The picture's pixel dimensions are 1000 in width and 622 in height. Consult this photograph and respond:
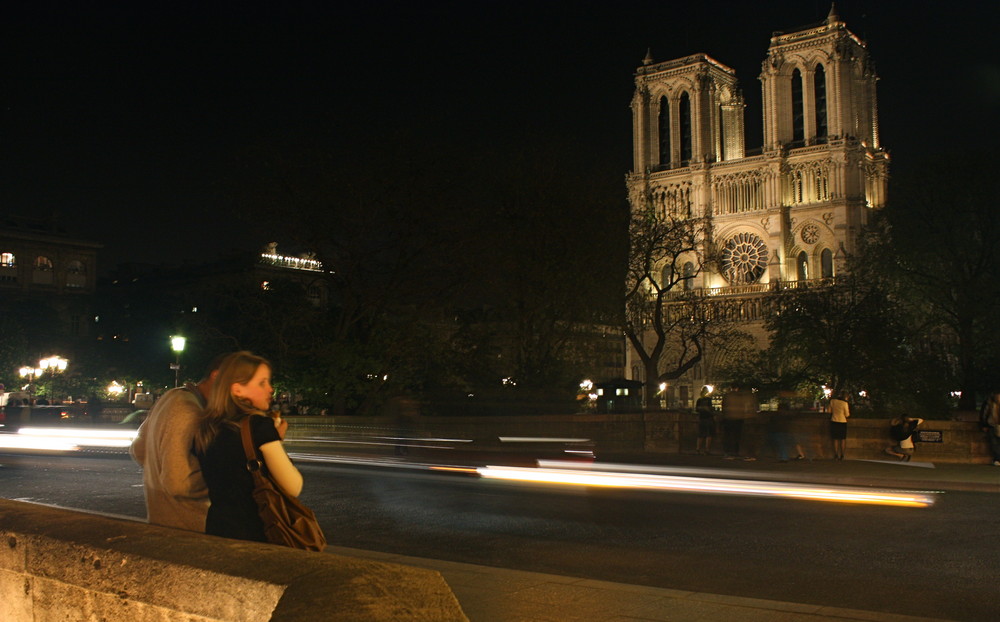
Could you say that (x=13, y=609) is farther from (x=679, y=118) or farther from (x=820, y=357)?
(x=679, y=118)

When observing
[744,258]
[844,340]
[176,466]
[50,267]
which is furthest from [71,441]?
[50,267]

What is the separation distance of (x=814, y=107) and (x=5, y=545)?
81253 millimetres

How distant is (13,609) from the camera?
4328 millimetres

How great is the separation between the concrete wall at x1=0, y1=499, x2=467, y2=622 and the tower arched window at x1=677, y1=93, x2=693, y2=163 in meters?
84.3

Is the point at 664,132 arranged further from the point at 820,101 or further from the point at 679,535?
the point at 679,535

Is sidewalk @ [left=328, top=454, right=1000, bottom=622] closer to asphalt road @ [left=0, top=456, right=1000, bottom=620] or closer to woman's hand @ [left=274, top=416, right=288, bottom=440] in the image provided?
asphalt road @ [left=0, top=456, right=1000, bottom=620]

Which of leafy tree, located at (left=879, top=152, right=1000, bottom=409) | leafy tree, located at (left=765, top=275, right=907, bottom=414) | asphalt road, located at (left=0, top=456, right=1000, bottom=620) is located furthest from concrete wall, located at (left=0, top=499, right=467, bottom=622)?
leafy tree, located at (left=879, top=152, right=1000, bottom=409)

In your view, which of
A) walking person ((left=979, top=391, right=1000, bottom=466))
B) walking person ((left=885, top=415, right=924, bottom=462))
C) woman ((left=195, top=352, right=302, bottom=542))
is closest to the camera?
woman ((left=195, top=352, right=302, bottom=542))

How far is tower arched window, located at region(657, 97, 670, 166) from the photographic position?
8569cm

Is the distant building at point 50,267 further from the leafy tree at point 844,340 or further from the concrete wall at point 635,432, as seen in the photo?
the concrete wall at point 635,432

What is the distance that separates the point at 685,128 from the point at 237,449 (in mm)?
85050

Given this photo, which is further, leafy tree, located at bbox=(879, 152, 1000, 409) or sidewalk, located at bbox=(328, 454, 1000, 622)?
leafy tree, located at bbox=(879, 152, 1000, 409)

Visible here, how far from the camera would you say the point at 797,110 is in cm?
8162

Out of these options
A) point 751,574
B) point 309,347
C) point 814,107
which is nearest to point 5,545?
point 751,574
